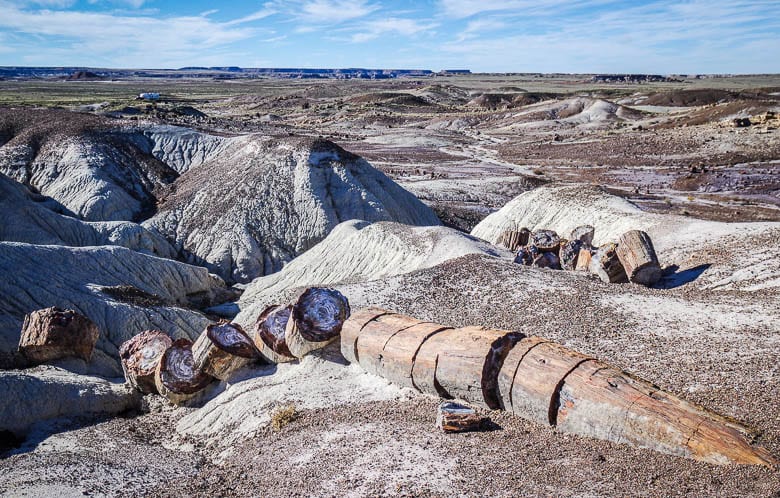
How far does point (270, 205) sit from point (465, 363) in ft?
76.3

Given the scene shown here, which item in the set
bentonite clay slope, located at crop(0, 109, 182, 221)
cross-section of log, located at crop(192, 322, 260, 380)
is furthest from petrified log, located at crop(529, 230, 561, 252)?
bentonite clay slope, located at crop(0, 109, 182, 221)

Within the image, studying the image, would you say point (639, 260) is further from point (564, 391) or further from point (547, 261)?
point (564, 391)

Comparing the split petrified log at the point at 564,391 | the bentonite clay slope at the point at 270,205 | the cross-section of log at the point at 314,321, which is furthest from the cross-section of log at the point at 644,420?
the bentonite clay slope at the point at 270,205

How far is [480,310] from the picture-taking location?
14523 millimetres

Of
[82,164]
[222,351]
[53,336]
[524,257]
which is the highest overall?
[82,164]

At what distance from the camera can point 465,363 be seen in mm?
9156

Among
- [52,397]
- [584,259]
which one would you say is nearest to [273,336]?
[52,397]

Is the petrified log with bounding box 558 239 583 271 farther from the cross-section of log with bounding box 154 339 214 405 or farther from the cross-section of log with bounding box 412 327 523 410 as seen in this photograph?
the cross-section of log with bounding box 154 339 214 405

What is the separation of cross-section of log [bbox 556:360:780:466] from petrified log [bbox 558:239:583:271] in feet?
35.7

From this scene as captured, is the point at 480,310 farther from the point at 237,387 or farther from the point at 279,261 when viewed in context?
the point at 279,261

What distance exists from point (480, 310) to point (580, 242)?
6311 mm

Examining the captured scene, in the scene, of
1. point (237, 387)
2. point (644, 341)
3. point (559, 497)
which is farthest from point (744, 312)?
point (237, 387)

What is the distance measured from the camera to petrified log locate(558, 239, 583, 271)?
61.9ft

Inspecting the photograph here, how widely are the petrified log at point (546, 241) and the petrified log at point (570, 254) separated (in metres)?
0.36
